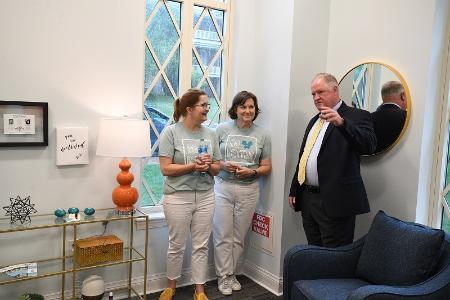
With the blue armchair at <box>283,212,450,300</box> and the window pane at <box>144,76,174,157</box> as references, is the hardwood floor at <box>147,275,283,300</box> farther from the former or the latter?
the window pane at <box>144,76,174,157</box>

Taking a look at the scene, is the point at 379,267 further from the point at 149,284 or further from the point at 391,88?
the point at 149,284

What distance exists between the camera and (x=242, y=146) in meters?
3.10

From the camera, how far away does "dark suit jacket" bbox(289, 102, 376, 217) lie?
2459 millimetres

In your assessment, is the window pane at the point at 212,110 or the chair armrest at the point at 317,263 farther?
the window pane at the point at 212,110

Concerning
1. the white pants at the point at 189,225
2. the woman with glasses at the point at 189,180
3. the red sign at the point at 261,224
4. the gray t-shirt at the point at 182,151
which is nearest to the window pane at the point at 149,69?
the woman with glasses at the point at 189,180

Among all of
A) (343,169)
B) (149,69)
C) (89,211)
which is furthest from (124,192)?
(343,169)

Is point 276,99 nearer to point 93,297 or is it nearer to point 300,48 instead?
point 300,48

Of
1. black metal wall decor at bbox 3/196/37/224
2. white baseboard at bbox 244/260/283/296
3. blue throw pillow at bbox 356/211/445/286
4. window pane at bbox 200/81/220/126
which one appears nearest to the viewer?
blue throw pillow at bbox 356/211/445/286

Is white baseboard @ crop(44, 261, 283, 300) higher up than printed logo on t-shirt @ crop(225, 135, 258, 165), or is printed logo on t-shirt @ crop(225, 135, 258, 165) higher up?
printed logo on t-shirt @ crop(225, 135, 258, 165)

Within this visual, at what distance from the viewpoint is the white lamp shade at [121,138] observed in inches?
101

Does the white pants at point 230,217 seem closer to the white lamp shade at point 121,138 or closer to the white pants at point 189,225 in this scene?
the white pants at point 189,225

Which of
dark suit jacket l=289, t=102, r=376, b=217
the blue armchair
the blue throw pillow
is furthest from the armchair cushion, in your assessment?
dark suit jacket l=289, t=102, r=376, b=217

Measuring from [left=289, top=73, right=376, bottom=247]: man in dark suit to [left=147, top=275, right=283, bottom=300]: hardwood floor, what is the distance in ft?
2.55

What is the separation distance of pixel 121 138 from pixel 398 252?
171 cm
